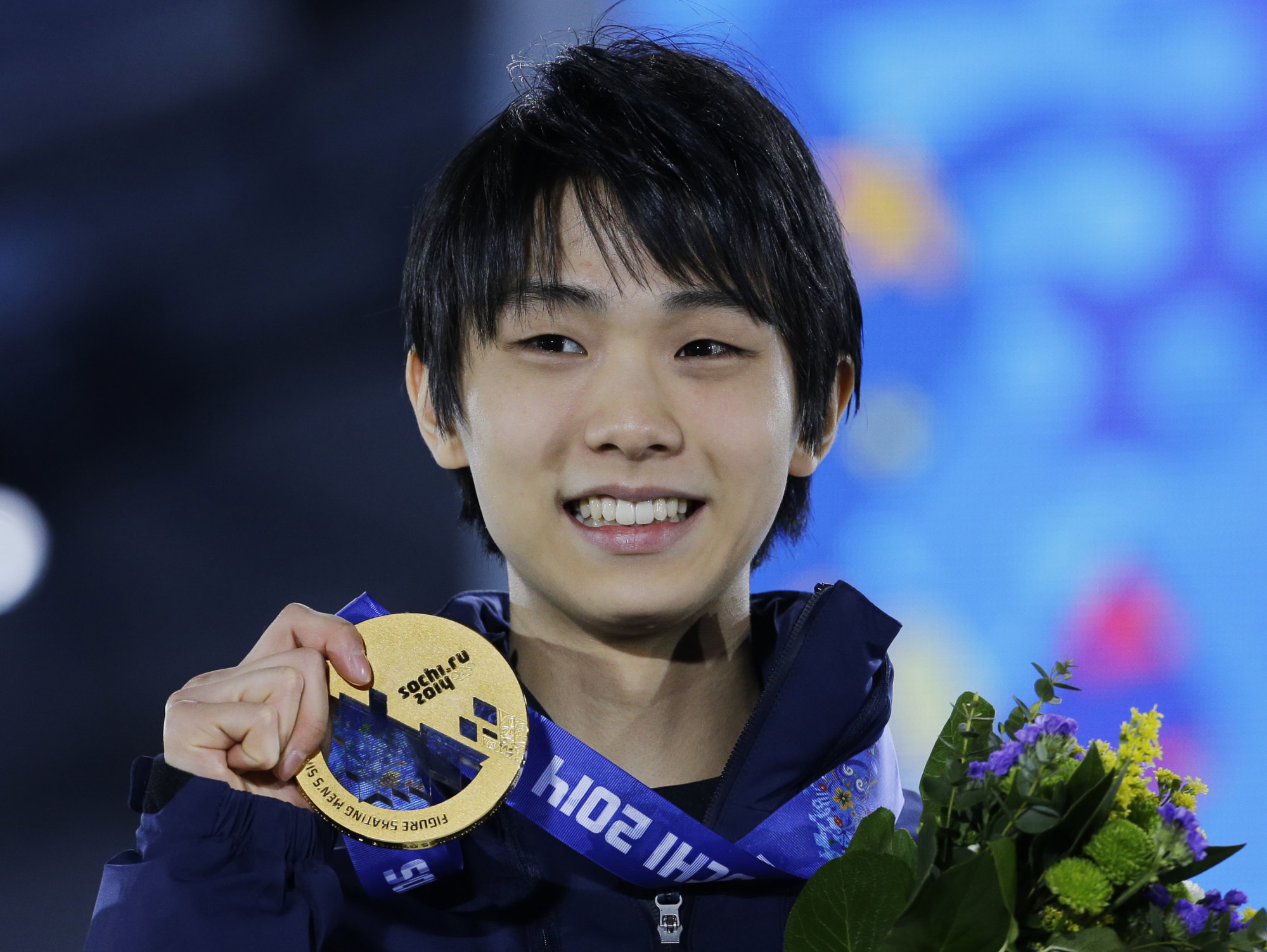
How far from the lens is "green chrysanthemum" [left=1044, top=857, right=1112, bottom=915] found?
0.85 meters

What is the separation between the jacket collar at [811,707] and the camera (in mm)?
1457

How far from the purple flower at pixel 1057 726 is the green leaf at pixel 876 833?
0.43 ft

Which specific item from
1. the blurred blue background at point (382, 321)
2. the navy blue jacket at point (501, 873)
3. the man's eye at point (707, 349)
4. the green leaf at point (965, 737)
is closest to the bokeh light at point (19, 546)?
the blurred blue background at point (382, 321)

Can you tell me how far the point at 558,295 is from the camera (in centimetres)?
142

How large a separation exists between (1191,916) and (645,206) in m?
0.92

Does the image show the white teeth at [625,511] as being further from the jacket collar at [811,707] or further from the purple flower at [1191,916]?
the purple flower at [1191,916]

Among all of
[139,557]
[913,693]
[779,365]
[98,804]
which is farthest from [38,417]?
[913,693]

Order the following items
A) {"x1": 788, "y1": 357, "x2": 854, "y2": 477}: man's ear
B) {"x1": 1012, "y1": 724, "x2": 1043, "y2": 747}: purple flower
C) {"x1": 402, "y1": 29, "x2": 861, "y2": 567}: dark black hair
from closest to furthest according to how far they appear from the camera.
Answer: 1. {"x1": 1012, "y1": 724, "x2": 1043, "y2": 747}: purple flower
2. {"x1": 402, "y1": 29, "x2": 861, "y2": 567}: dark black hair
3. {"x1": 788, "y1": 357, "x2": 854, "y2": 477}: man's ear

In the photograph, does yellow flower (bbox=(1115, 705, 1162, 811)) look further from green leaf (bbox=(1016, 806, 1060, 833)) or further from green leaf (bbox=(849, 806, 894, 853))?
green leaf (bbox=(849, 806, 894, 853))

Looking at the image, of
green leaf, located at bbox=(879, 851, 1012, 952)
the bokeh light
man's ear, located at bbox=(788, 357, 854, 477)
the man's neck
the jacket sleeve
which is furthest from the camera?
the bokeh light

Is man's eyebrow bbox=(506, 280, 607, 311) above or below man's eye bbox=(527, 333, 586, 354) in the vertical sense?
above

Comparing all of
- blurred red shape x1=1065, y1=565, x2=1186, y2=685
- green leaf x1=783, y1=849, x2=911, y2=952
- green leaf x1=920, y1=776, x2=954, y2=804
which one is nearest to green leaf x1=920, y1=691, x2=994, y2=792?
green leaf x1=920, y1=776, x2=954, y2=804

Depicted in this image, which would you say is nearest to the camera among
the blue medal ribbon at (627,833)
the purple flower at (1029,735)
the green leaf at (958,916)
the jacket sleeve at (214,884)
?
the green leaf at (958,916)

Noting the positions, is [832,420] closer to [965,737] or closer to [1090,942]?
[965,737]
